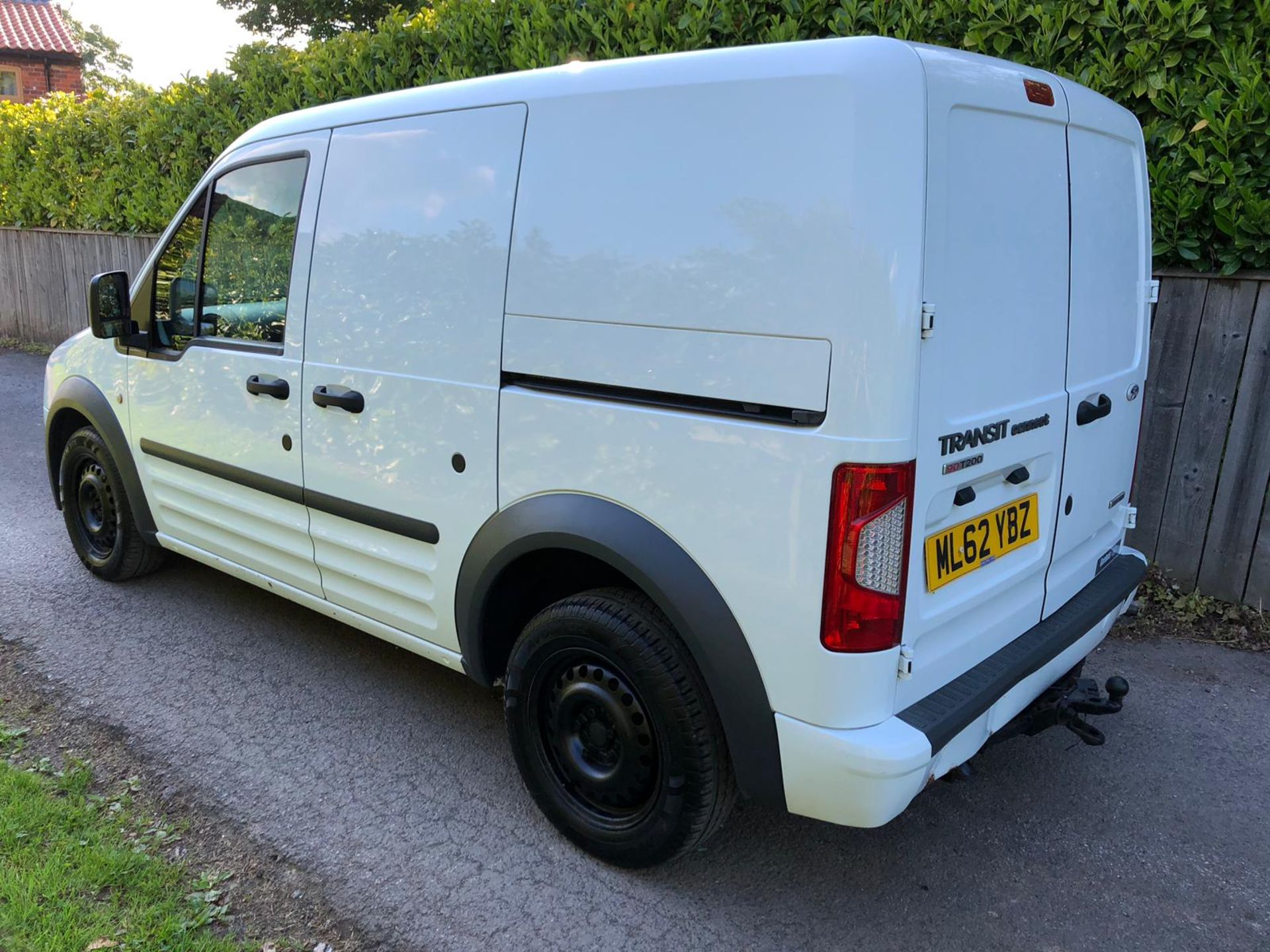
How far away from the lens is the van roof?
2104mm

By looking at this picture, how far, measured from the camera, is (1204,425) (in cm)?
448

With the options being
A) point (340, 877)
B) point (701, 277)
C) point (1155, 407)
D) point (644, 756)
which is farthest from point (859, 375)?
point (1155, 407)

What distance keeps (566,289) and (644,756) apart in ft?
4.29

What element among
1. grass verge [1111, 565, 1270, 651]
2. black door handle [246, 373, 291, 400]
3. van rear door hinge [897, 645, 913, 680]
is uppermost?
black door handle [246, 373, 291, 400]

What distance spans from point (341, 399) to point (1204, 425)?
3.88m

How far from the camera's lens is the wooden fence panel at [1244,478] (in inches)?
169

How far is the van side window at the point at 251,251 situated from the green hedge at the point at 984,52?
9.29 ft

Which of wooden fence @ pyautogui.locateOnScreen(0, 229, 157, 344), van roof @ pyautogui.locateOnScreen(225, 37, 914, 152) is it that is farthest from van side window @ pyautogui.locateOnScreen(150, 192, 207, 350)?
wooden fence @ pyautogui.locateOnScreen(0, 229, 157, 344)

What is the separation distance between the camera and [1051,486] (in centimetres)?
278

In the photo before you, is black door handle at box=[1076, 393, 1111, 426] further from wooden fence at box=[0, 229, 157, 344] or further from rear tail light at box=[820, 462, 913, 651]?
wooden fence at box=[0, 229, 157, 344]

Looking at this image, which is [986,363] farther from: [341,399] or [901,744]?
[341,399]

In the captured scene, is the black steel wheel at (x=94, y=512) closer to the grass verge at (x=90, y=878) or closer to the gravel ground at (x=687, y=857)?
the gravel ground at (x=687, y=857)

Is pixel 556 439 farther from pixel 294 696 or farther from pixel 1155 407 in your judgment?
pixel 1155 407

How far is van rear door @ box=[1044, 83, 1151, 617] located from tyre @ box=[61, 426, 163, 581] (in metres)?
3.97
